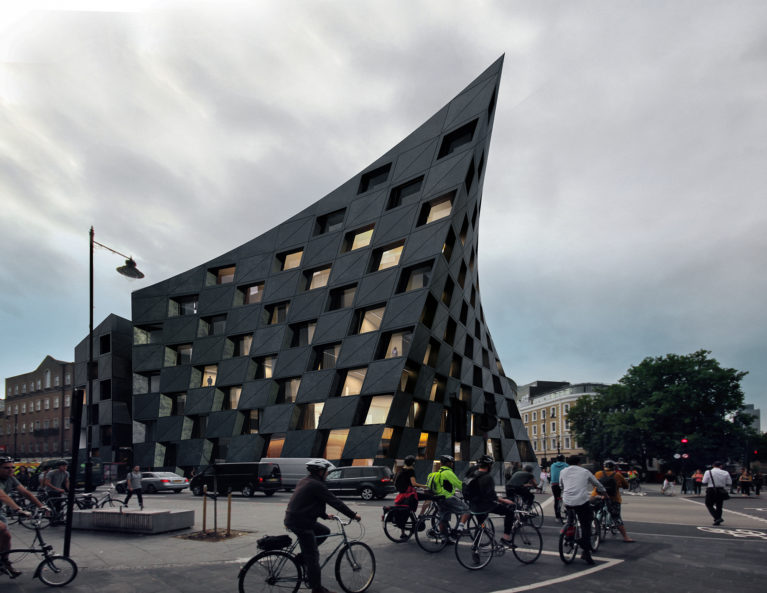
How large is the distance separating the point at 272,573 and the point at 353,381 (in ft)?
92.7

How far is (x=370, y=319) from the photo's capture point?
3481 centimetres

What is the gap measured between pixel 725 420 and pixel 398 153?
41637 mm

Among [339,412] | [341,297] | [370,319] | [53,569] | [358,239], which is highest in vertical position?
[358,239]

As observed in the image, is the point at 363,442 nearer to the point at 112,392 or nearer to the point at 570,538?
the point at 570,538

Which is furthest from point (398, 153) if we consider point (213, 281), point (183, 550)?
point (183, 550)

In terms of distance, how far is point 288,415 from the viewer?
36344 millimetres

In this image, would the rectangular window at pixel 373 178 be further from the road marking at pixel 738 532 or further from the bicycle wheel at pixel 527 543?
the bicycle wheel at pixel 527 543

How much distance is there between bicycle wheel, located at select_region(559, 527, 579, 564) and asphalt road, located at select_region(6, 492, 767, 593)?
7.5 inches

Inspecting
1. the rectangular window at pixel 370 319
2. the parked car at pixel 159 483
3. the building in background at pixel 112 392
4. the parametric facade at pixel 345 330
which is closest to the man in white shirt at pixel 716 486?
the parametric facade at pixel 345 330

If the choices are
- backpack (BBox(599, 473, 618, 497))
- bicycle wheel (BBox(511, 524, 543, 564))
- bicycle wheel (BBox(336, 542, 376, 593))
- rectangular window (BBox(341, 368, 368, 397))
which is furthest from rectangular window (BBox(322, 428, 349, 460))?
bicycle wheel (BBox(336, 542, 376, 593))

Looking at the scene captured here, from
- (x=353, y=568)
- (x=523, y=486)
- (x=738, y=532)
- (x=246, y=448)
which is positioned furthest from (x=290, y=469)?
(x=353, y=568)

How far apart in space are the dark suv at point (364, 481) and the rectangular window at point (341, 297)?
1407 centimetres

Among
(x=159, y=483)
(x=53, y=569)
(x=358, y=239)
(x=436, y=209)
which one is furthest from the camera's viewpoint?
(x=358, y=239)

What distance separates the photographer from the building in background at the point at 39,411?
71.0 meters
